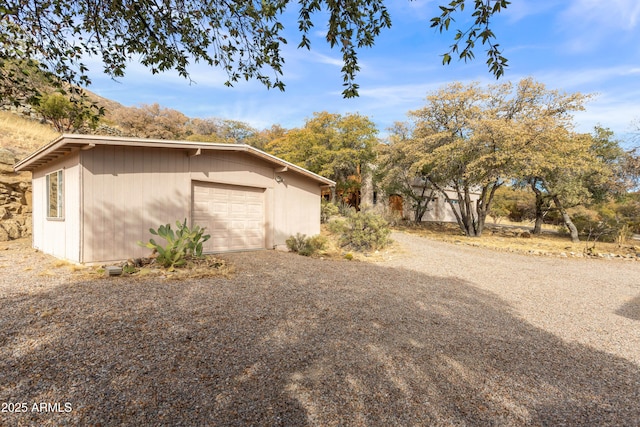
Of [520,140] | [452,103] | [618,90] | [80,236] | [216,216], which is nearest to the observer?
[80,236]

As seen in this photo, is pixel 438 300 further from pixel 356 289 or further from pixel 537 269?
pixel 537 269

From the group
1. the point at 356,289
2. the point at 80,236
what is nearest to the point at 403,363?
the point at 356,289

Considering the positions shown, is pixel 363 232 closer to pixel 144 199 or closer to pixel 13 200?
pixel 144 199

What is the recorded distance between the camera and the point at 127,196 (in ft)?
21.8

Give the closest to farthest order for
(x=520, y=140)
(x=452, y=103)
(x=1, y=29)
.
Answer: (x=1, y=29) → (x=520, y=140) → (x=452, y=103)

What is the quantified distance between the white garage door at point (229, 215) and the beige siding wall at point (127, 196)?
49 cm

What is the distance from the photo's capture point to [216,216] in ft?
27.1

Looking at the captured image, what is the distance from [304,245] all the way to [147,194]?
14.7ft

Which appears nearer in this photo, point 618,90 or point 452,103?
point 618,90

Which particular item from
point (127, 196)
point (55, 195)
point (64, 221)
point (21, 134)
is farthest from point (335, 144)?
point (21, 134)

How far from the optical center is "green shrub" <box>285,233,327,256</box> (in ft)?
29.6

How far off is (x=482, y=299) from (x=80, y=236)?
795 cm

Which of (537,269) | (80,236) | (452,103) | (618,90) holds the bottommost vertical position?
(537,269)

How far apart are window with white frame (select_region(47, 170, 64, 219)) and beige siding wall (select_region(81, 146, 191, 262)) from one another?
134cm
